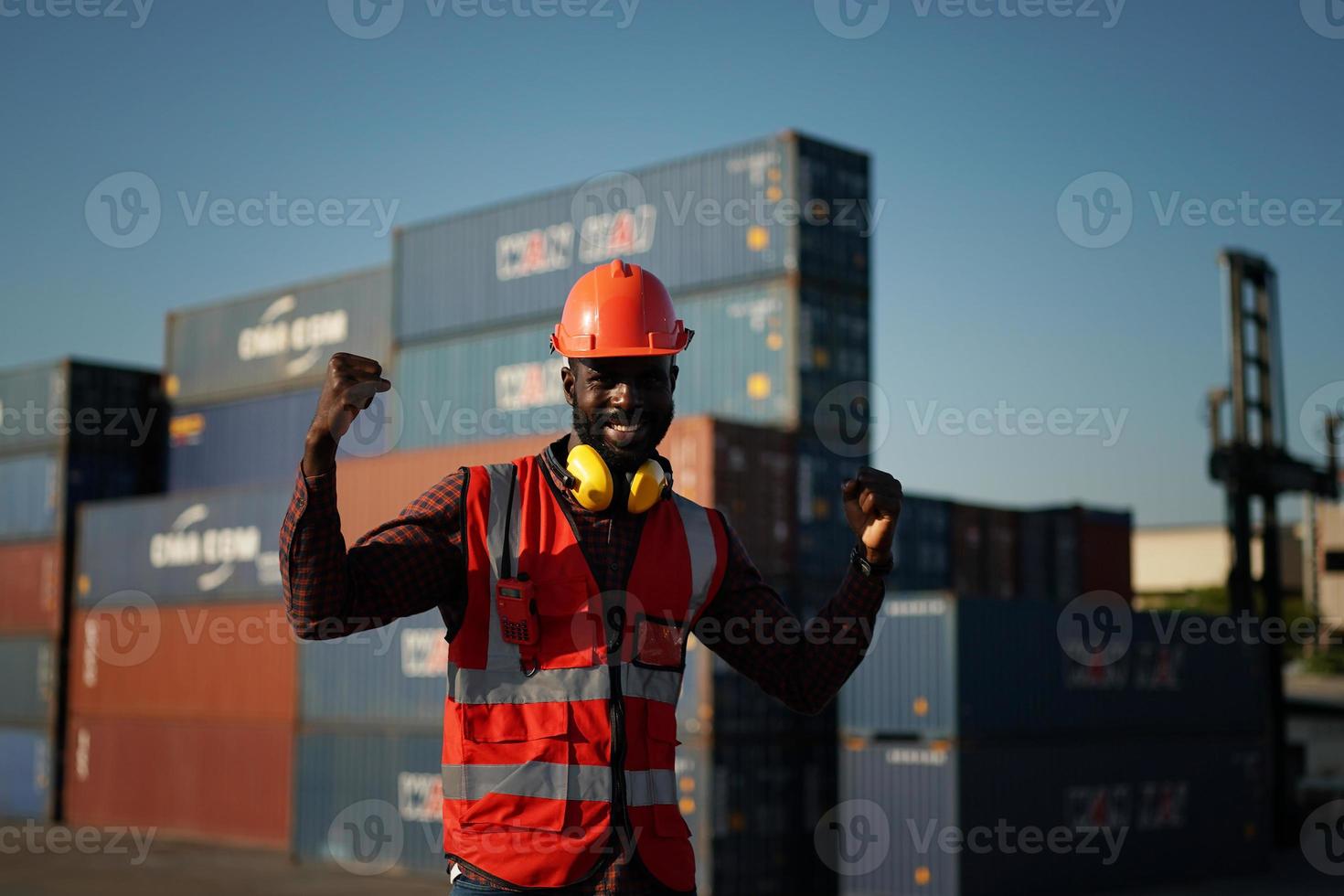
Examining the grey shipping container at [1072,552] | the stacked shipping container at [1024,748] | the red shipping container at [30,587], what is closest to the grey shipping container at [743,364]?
the stacked shipping container at [1024,748]

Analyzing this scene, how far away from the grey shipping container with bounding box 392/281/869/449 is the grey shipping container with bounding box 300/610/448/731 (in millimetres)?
3515

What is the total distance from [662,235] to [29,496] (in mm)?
16368

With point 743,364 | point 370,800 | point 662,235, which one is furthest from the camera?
point 662,235

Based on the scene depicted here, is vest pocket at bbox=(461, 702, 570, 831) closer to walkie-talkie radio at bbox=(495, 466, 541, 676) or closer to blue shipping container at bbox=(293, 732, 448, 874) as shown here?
walkie-talkie radio at bbox=(495, 466, 541, 676)

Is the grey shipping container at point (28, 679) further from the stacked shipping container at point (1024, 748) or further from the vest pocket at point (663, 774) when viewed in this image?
the vest pocket at point (663, 774)

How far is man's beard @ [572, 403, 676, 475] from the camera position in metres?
2.98

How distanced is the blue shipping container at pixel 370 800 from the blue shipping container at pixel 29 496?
34.6 ft

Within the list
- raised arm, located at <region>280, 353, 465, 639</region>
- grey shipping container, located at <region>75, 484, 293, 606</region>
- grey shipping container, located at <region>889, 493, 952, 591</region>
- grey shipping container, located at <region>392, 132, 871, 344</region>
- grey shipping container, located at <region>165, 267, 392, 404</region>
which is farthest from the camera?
grey shipping container, located at <region>165, 267, 392, 404</region>

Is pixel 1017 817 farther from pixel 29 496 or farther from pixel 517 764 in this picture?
pixel 29 496

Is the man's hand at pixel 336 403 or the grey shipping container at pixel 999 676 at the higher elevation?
the man's hand at pixel 336 403

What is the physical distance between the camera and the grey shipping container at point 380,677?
19.8 meters

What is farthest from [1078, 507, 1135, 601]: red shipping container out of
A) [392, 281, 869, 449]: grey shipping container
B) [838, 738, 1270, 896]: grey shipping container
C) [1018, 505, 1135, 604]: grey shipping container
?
[392, 281, 869, 449]: grey shipping container

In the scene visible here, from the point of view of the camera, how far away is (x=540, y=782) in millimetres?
2789

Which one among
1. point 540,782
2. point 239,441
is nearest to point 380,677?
point 239,441
